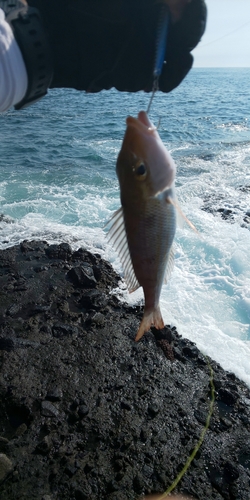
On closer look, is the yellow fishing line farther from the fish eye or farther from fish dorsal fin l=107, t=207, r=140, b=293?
the fish eye

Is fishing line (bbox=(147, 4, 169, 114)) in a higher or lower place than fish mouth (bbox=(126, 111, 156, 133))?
higher

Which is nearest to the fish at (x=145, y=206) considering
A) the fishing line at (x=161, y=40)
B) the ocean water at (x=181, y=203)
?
the fishing line at (x=161, y=40)

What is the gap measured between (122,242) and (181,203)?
1079 cm

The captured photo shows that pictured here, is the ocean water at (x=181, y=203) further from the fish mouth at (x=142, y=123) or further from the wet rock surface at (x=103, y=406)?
the wet rock surface at (x=103, y=406)

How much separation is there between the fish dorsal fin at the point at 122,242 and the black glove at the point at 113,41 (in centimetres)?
96

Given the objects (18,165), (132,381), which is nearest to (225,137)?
(18,165)

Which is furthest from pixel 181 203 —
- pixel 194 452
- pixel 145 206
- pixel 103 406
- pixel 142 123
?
pixel 142 123

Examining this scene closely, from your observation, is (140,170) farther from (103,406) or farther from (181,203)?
(181,203)

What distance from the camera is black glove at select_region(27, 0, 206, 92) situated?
7.35 ft

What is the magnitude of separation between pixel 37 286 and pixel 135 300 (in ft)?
6.88

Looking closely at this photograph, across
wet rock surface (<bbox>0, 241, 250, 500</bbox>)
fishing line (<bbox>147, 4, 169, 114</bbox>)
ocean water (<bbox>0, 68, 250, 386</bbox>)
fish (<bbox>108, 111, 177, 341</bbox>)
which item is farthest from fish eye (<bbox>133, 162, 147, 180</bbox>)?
wet rock surface (<bbox>0, 241, 250, 500</bbox>)

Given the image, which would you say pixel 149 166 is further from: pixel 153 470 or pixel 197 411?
pixel 197 411

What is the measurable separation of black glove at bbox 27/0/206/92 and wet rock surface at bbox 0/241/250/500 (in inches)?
165

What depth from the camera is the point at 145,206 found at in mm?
2502
